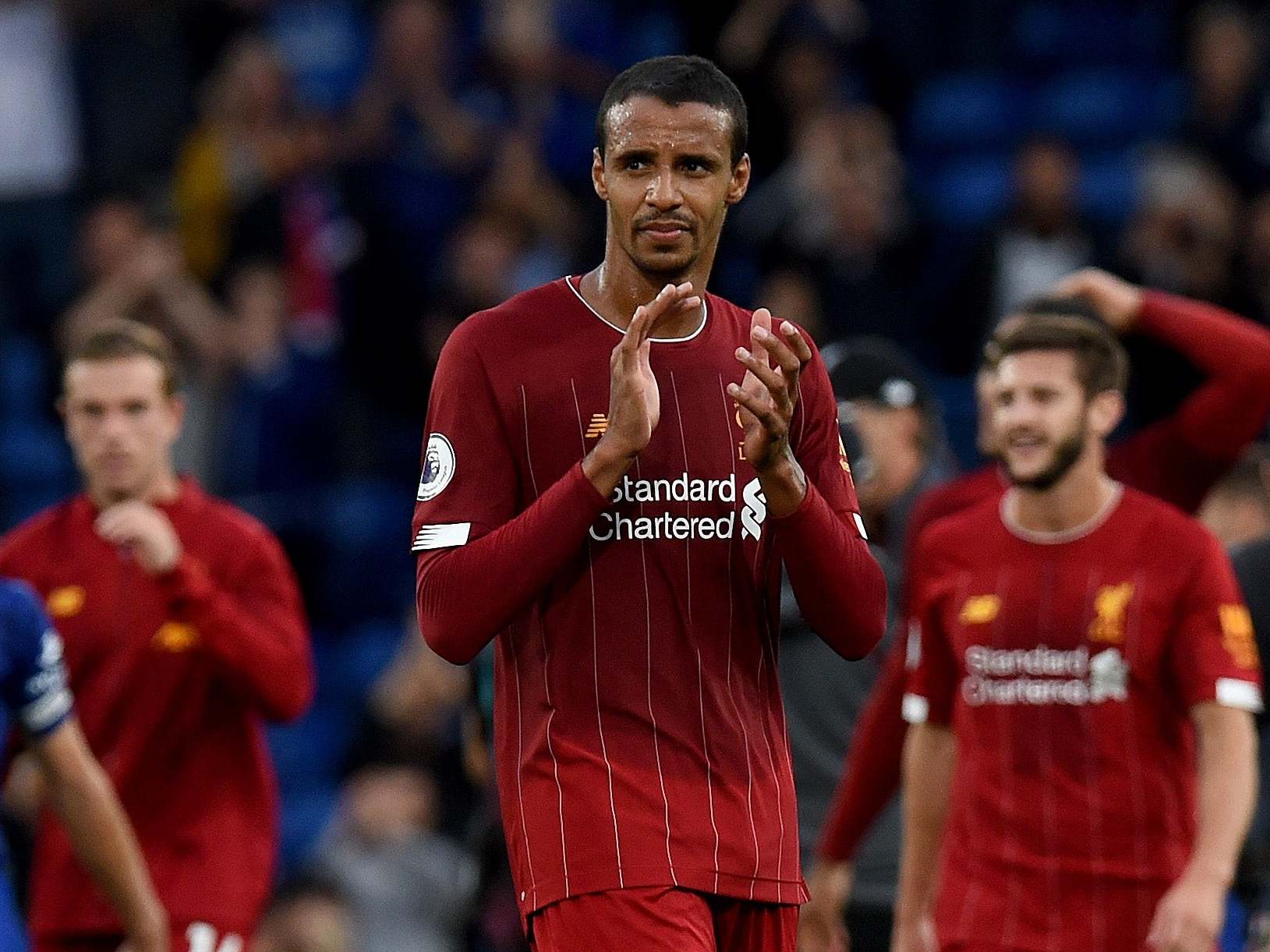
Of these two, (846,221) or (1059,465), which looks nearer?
(1059,465)

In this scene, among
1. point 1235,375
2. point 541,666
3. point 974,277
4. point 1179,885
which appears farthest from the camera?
point 974,277

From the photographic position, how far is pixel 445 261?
1323 cm

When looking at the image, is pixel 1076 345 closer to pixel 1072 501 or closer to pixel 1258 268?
pixel 1072 501

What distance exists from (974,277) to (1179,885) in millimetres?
7027

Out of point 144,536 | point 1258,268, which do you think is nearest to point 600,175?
point 144,536

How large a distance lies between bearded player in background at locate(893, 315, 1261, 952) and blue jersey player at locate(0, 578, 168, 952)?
202 centimetres

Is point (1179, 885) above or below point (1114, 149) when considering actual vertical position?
below

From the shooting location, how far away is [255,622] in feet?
22.1

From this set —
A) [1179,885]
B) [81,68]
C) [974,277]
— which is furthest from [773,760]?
[81,68]

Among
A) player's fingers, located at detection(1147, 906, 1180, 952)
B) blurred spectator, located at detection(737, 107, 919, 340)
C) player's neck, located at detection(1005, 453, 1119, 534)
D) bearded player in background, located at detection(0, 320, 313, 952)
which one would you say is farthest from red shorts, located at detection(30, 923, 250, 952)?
blurred spectator, located at detection(737, 107, 919, 340)

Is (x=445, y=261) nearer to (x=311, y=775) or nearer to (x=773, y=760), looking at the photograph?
(x=311, y=775)

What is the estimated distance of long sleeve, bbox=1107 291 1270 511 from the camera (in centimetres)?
687

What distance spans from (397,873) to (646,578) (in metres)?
6.58

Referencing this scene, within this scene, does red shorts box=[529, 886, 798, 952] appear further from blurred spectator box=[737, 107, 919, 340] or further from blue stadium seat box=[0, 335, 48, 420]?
blue stadium seat box=[0, 335, 48, 420]
